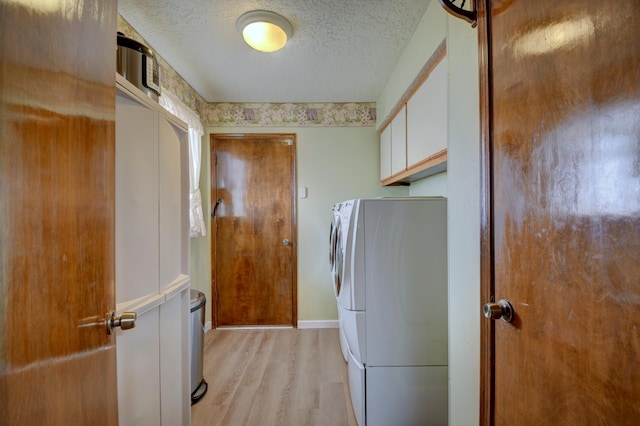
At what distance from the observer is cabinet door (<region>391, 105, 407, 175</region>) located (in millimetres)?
2152

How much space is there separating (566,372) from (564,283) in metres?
0.18

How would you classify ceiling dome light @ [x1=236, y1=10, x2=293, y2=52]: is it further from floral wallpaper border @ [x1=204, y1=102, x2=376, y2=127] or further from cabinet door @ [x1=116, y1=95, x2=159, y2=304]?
floral wallpaper border @ [x1=204, y1=102, x2=376, y2=127]

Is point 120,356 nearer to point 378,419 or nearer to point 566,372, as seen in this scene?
point 566,372

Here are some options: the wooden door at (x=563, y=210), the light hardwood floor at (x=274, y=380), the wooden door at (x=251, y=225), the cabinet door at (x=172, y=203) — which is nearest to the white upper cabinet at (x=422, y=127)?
the wooden door at (x=563, y=210)

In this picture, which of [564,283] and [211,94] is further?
[211,94]

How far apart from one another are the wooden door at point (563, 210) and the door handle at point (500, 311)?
0.02m

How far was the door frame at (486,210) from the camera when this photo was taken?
809mm

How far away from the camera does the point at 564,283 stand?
1.87 feet

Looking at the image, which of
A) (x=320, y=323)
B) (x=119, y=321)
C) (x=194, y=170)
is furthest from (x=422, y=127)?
(x=320, y=323)

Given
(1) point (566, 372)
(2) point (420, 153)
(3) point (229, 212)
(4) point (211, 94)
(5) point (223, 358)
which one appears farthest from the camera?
(3) point (229, 212)

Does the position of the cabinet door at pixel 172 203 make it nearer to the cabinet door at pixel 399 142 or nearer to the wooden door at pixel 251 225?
the cabinet door at pixel 399 142

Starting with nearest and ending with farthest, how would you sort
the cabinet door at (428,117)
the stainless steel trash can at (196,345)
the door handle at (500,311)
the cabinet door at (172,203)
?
1. the door handle at (500,311)
2. the cabinet door at (172,203)
3. the cabinet door at (428,117)
4. the stainless steel trash can at (196,345)

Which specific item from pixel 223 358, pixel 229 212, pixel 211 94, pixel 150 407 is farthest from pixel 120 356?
pixel 211 94

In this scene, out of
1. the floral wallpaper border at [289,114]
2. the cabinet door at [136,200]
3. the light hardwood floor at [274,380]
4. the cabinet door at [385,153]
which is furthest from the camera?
the floral wallpaper border at [289,114]
